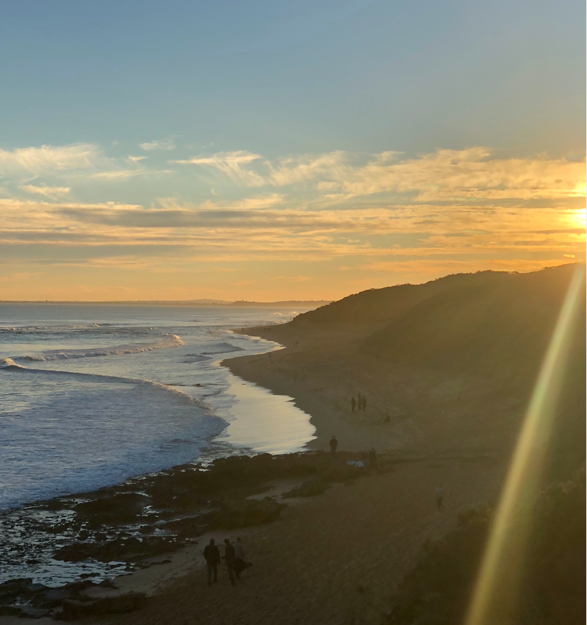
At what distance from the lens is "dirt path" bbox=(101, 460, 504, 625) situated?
40.0 ft

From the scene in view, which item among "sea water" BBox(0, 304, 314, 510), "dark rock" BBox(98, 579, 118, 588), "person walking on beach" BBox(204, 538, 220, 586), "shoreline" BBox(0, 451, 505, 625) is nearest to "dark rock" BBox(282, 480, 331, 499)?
"shoreline" BBox(0, 451, 505, 625)

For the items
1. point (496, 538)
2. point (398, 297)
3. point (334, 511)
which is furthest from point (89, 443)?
point (398, 297)

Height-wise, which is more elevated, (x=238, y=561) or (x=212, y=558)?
(x=212, y=558)

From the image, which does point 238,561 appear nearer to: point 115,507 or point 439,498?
point 439,498

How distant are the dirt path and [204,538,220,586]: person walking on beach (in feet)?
0.91

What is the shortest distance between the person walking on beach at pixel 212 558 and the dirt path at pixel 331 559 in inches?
10.9

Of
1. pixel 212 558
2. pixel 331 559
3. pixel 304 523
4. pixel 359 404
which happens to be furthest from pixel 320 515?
pixel 359 404

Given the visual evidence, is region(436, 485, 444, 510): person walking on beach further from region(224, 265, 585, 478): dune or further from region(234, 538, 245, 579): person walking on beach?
region(234, 538, 245, 579): person walking on beach

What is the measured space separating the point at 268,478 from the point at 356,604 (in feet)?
33.1

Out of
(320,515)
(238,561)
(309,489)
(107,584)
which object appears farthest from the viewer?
(309,489)

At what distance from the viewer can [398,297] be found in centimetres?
12925

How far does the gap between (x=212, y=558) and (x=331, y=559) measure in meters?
2.88

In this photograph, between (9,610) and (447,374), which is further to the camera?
(447,374)

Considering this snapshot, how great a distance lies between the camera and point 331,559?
47.0 feet
